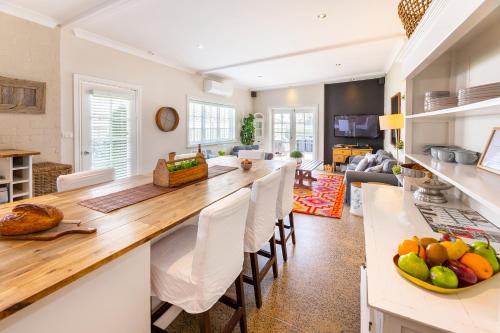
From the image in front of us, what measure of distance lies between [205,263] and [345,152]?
6859 millimetres

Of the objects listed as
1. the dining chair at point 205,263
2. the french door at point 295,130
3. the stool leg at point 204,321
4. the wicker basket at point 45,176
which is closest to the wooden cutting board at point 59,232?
the dining chair at point 205,263

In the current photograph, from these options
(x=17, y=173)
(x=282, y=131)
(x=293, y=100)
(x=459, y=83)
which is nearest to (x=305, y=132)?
(x=282, y=131)

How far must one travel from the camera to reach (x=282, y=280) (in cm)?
228

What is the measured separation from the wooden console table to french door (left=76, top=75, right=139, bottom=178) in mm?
5373

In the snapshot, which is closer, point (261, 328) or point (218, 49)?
point (261, 328)

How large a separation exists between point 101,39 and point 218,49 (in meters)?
1.87

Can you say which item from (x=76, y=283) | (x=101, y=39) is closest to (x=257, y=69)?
(x=101, y=39)

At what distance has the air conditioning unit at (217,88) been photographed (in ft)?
21.3

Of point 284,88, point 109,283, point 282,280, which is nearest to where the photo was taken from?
point 109,283

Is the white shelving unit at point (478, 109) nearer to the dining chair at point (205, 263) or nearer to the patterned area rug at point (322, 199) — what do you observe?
the dining chair at point (205, 263)

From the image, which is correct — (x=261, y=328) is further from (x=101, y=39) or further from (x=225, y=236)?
(x=101, y=39)

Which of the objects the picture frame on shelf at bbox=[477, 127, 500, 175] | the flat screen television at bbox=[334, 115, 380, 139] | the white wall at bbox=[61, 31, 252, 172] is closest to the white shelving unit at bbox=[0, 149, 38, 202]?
the white wall at bbox=[61, 31, 252, 172]

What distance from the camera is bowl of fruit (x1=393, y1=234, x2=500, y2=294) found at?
848 mm

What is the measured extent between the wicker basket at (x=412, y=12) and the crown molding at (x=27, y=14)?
161 inches
